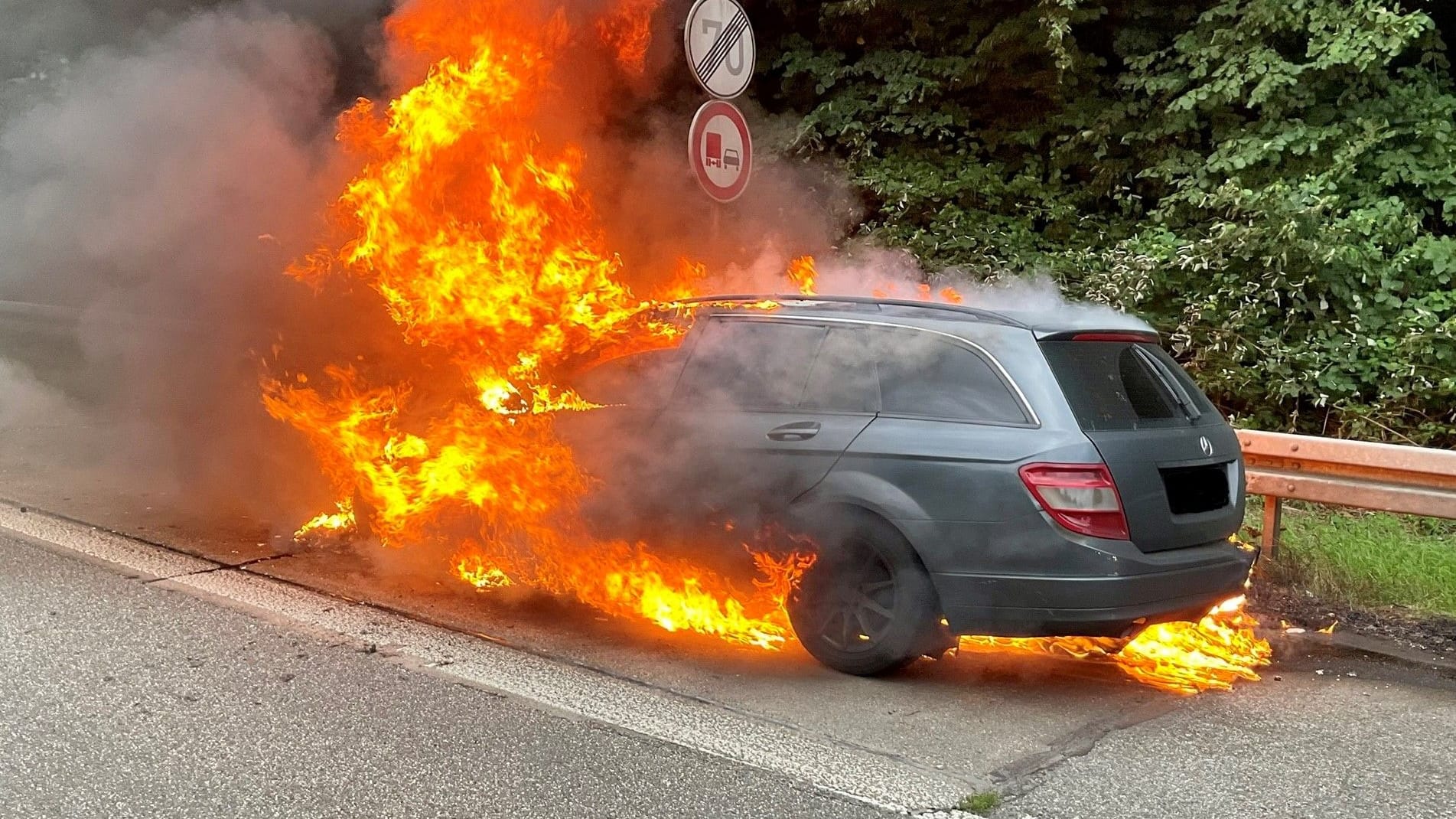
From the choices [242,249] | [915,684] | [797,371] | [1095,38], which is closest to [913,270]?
[1095,38]

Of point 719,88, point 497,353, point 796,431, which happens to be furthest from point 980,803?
point 719,88

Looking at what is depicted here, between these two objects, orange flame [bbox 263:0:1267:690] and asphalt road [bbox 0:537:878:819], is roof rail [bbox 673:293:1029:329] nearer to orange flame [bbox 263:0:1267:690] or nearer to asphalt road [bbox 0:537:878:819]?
orange flame [bbox 263:0:1267:690]

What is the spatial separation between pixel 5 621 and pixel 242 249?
16.6ft

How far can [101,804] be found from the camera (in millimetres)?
3365

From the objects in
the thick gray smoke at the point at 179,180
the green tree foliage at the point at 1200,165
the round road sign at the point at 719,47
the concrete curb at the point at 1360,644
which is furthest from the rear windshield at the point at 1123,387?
the thick gray smoke at the point at 179,180

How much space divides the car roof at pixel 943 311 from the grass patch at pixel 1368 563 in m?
1.83

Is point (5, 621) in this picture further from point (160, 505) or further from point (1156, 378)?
point (1156, 378)

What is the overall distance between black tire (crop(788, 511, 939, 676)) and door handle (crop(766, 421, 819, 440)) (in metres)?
0.37

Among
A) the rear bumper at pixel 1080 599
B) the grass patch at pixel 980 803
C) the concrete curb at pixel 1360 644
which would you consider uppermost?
the rear bumper at pixel 1080 599

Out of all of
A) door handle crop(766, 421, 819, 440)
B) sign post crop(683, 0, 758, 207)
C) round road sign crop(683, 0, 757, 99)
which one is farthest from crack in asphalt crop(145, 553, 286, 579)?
round road sign crop(683, 0, 757, 99)

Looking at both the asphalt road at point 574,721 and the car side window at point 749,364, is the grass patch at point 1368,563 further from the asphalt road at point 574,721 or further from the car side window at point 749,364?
the car side window at point 749,364

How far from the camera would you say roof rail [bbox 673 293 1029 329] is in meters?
4.61

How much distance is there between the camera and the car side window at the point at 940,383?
14.4 feet

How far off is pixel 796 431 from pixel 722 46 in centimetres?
308
